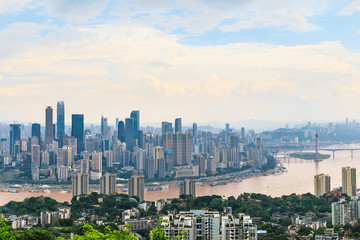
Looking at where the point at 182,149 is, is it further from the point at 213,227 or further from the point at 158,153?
the point at 213,227

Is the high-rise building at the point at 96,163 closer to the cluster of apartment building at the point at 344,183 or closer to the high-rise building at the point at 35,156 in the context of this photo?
the high-rise building at the point at 35,156

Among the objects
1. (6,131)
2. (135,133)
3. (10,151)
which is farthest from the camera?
(6,131)

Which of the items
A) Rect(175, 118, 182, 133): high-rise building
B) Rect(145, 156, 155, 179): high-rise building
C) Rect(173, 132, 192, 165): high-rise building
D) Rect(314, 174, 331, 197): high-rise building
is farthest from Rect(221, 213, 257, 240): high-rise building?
Rect(175, 118, 182, 133): high-rise building

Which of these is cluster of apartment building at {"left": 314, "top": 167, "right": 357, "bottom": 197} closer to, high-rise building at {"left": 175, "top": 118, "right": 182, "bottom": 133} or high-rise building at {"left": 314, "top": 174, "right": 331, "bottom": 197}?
high-rise building at {"left": 314, "top": 174, "right": 331, "bottom": 197}

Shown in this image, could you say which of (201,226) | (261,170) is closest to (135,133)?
(261,170)

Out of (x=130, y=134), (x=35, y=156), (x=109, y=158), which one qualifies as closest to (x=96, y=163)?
(x=109, y=158)

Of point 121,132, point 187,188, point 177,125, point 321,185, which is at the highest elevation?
point 177,125

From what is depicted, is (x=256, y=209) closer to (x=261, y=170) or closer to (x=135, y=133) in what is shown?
(x=261, y=170)
